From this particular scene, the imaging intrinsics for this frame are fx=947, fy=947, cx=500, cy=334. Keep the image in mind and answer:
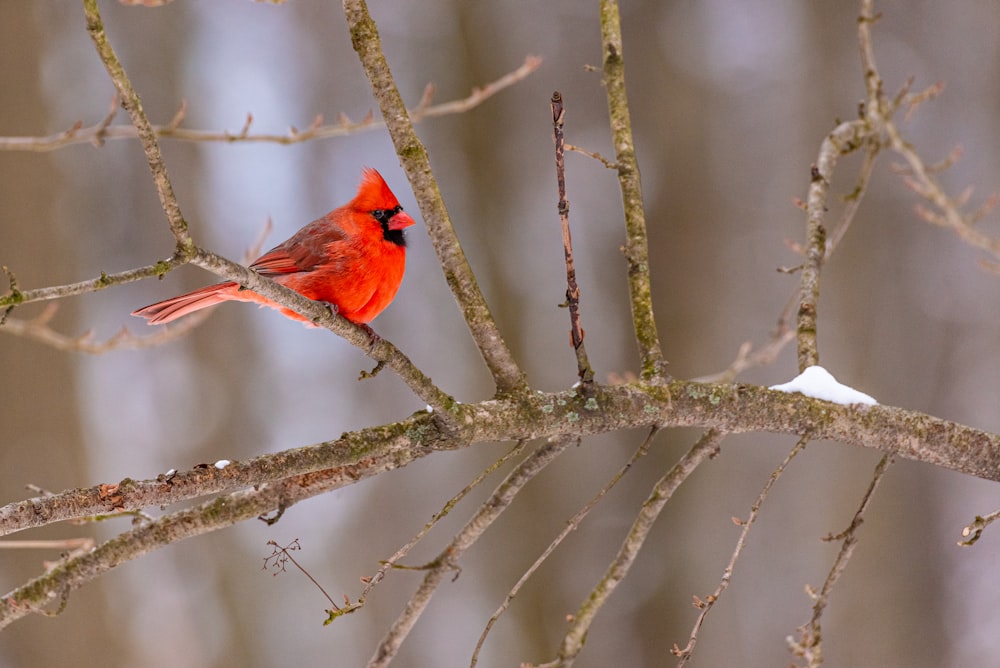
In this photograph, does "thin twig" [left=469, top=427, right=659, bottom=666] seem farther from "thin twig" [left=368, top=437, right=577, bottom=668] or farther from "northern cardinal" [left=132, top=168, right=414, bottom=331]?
"northern cardinal" [left=132, top=168, right=414, bottom=331]

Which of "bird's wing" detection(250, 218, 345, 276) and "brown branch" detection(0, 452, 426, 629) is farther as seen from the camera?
"bird's wing" detection(250, 218, 345, 276)

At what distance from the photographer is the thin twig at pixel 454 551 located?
1.64 meters

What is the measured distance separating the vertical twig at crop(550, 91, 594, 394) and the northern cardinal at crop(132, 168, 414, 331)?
0.88 meters

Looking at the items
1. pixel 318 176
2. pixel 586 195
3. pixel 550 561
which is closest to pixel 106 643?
pixel 550 561

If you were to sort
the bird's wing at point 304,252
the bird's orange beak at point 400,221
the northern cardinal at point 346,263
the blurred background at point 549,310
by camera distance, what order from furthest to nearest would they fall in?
the blurred background at point 549,310 → the bird's orange beak at point 400,221 → the bird's wing at point 304,252 → the northern cardinal at point 346,263

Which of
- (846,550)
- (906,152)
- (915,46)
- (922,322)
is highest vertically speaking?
(915,46)

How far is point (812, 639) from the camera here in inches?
67.5

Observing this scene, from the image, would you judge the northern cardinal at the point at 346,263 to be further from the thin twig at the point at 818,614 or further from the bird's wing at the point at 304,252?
the thin twig at the point at 818,614

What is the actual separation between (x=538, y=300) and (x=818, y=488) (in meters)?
1.77

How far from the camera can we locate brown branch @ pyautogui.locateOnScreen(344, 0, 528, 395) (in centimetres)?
178

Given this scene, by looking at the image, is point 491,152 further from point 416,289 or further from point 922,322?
point 922,322

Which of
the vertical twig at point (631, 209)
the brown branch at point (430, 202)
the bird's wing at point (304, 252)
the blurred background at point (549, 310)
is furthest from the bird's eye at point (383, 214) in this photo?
the blurred background at point (549, 310)

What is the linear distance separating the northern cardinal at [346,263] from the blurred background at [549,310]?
187 centimetres

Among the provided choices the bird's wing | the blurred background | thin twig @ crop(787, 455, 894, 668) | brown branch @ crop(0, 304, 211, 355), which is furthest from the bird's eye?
the blurred background
